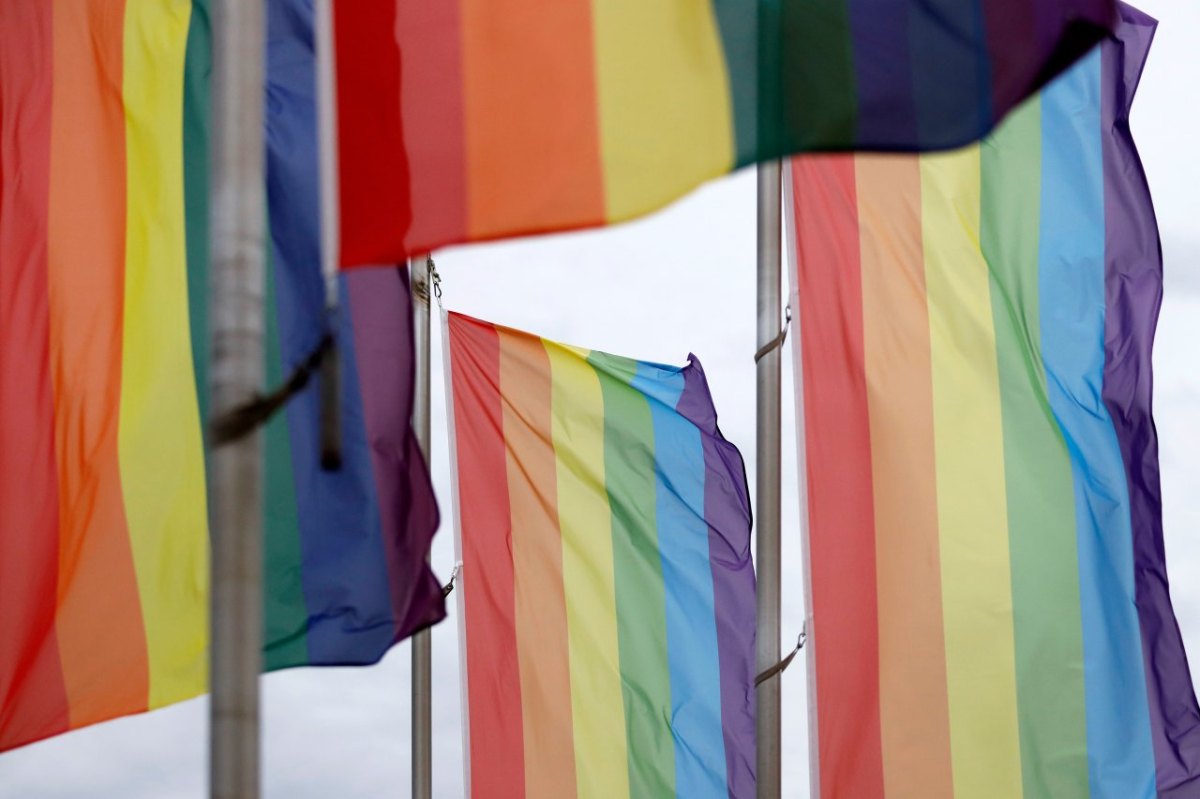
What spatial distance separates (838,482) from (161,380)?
472 centimetres

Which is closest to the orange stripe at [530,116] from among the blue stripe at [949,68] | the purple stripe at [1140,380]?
the blue stripe at [949,68]

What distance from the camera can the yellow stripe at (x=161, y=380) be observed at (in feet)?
37.6

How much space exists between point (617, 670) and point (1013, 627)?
13.9ft

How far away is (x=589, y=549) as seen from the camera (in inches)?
688

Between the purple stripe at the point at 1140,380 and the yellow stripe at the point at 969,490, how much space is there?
1.03m

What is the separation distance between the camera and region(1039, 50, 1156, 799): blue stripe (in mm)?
14375

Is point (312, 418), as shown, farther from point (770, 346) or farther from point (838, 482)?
point (770, 346)

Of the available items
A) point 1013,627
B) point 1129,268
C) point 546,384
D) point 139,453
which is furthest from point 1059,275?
point 139,453

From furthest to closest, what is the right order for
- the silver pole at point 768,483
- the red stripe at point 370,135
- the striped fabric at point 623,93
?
the silver pole at point 768,483 → the striped fabric at point 623,93 → the red stripe at point 370,135

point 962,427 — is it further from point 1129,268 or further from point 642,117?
point 642,117

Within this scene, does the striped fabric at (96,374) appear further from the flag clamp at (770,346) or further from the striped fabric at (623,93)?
the flag clamp at (770,346)

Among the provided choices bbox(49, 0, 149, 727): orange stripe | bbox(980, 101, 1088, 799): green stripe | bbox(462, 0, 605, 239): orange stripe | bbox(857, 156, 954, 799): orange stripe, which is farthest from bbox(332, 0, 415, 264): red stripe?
bbox(980, 101, 1088, 799): green stripe

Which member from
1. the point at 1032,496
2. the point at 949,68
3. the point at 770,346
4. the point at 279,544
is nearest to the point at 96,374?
the point at 279,544

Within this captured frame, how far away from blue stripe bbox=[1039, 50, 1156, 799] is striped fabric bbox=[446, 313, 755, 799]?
13.9ft
